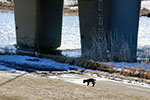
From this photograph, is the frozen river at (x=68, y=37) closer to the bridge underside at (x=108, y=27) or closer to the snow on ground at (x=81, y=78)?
the bridge underside at (x=108, y=27)

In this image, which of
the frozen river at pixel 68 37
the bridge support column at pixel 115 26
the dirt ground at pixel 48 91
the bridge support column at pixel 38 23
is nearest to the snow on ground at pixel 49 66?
the dirt ground at pixel 48 91

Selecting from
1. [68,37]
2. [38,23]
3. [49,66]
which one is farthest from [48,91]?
[68,37]

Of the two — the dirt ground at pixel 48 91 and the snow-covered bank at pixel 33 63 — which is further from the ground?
the dirt ground at pixel 48 91

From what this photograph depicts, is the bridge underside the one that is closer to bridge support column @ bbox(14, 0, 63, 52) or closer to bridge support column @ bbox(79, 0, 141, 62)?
bridge support column @ bbox(79, 0, 141, 62)

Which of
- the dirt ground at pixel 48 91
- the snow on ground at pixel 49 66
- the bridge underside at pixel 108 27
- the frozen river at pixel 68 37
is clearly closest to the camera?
the dirt ground at pixel 48 91

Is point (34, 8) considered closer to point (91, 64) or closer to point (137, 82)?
point (91, 64)

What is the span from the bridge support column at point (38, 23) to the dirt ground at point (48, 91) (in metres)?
10.9

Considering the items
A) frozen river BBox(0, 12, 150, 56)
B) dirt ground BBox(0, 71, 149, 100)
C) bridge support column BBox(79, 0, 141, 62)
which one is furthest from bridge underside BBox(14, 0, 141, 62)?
dirt ground BBox(0, 71, 149, 100)

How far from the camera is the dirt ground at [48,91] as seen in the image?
6414 millimetres

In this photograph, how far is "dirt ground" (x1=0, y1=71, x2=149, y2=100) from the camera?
21.0 feet

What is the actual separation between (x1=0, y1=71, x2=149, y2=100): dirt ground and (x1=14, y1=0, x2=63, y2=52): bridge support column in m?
10.9

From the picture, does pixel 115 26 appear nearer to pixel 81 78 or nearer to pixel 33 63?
pixel 33 63

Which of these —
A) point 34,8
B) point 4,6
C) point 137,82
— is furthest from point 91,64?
point 4,6

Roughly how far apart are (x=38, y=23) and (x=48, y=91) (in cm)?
1211
